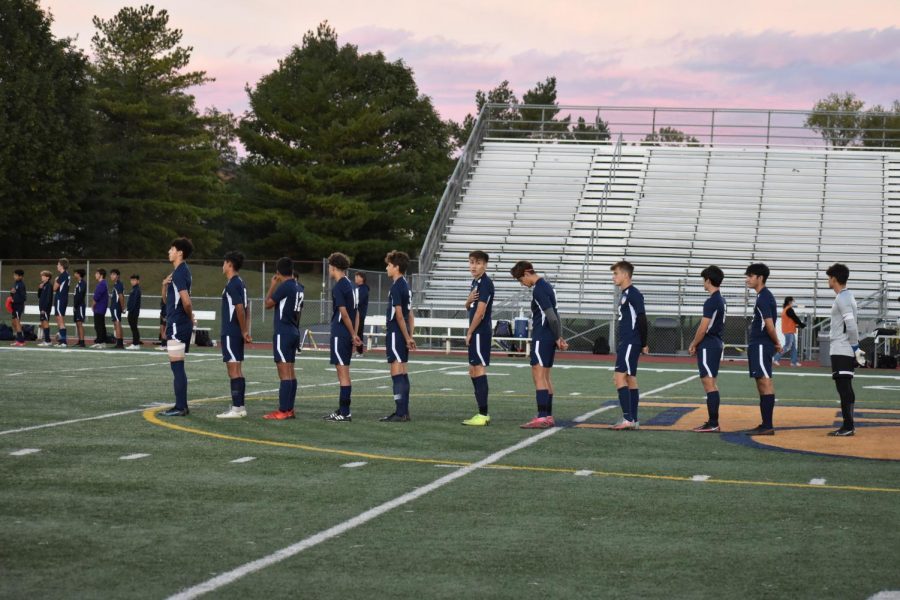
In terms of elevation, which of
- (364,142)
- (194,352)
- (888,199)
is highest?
(364,142)

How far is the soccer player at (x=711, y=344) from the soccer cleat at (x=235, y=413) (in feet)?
16.9

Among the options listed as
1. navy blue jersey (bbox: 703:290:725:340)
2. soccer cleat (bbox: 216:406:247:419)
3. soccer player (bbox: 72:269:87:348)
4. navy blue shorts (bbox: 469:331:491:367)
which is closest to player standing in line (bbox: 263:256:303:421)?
soccer cleat (bbox: 216:406:247:419)

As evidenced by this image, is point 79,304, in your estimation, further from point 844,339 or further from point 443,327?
point 844,339

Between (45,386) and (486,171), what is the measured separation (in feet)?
97.4

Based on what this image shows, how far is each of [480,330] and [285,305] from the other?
7.27 ft

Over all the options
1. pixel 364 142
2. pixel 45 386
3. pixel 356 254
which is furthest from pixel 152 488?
pixel 364 142

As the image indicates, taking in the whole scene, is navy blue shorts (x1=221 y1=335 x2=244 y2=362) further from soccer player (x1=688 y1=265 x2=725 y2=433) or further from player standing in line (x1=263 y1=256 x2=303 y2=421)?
soccer player (x1=688 y1=265 x2=725 y2=433)

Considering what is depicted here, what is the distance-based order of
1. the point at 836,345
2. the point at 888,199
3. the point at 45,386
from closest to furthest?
the point at 836,345 → the point at 45,386 → the point at 888,199

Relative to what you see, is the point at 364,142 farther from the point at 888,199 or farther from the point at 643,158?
the point at 888,199

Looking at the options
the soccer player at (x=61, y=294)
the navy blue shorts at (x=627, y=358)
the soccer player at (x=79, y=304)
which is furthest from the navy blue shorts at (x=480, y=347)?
the soccer player at (x=79, y=304)

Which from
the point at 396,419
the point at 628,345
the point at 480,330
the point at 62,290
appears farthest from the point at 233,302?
the point at 62,290

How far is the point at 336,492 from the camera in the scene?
9.09 m

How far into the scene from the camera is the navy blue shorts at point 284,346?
1405cm

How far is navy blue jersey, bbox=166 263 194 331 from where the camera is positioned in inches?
552
